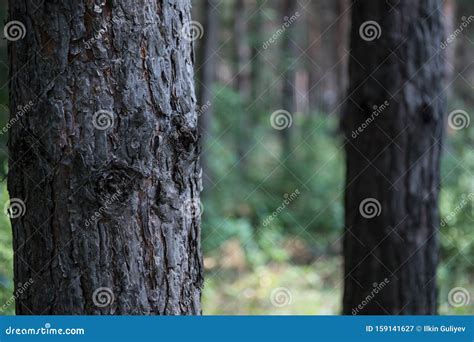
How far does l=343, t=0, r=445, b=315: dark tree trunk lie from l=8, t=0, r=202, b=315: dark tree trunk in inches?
84.9

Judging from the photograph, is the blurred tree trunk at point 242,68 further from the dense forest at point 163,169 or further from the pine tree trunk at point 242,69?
the dense forest at point 163,169

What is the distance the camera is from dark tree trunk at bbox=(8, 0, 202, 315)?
2.28 meters

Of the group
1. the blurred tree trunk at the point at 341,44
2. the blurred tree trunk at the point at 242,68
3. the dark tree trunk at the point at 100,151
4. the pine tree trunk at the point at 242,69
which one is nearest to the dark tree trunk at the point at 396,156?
the dark tree trunk at the point at 100,151

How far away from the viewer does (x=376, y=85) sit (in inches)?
167

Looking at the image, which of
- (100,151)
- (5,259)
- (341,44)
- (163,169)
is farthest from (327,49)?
(100,151)

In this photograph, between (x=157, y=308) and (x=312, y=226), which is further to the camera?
(x=312, y=226)

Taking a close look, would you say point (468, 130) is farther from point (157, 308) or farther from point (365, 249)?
point (157, 308)

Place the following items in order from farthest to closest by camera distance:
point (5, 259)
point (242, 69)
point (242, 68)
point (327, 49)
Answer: point (327, 49)
point (242, 68)
point (242, 69)
point (5, 259)

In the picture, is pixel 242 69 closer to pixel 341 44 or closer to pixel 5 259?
pixel 341 44

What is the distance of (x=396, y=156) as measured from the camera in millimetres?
4234

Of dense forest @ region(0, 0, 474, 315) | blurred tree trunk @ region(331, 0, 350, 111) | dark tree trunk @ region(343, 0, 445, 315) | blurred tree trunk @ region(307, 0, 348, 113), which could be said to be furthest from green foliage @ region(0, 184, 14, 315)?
blurred tree trunk @ region(331, 0, 350, 111)

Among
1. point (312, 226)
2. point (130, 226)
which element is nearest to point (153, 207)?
point (130, 226)

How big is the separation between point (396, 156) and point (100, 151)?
2.50m

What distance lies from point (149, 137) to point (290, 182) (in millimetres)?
12183
